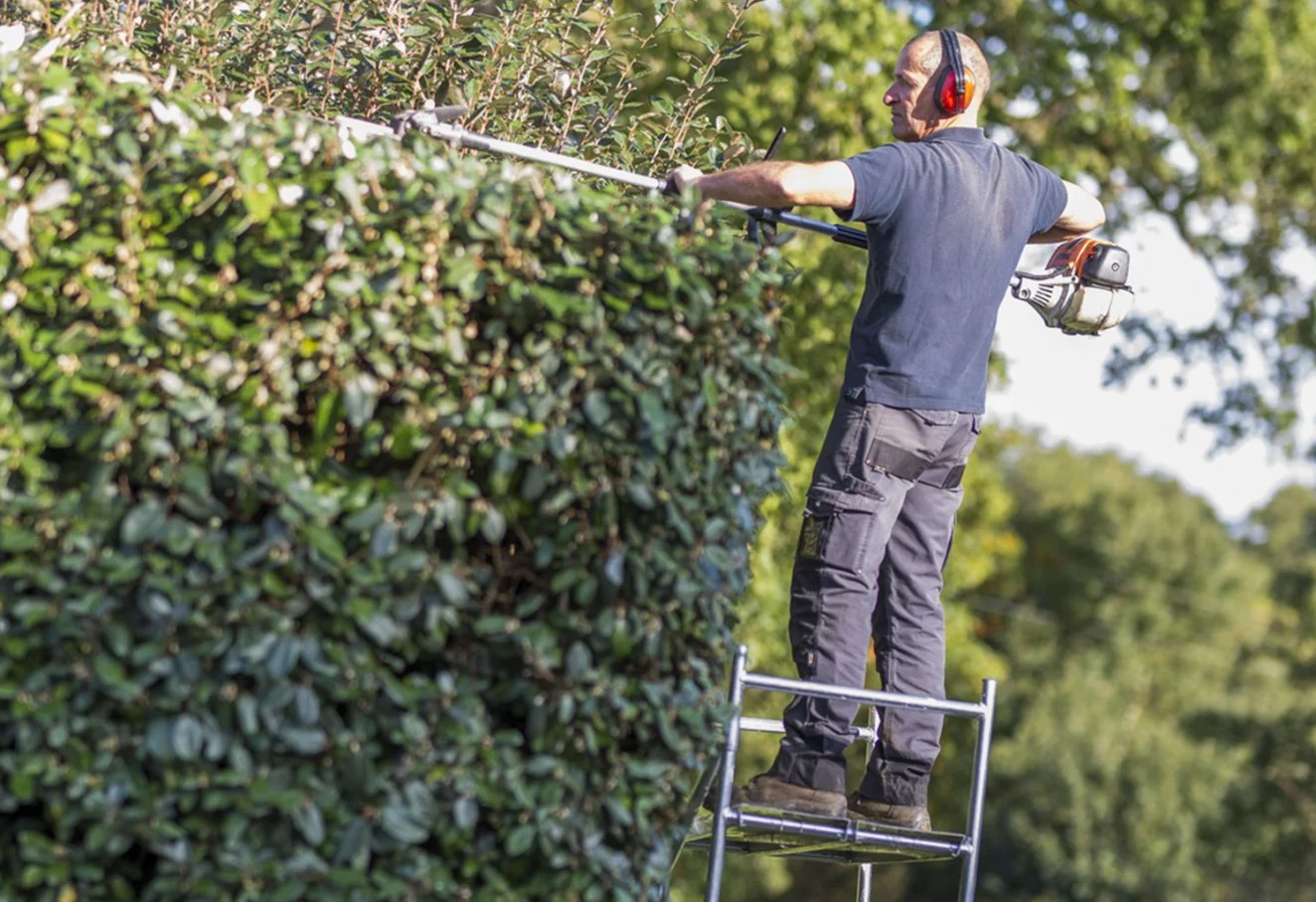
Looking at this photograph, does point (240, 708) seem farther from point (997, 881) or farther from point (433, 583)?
point (997, 881)

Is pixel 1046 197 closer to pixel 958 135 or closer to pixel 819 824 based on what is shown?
pixel 958 135

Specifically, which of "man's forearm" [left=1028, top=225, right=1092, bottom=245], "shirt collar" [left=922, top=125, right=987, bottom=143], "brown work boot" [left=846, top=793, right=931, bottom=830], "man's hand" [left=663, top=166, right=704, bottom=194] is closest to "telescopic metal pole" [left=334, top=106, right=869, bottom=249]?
"man's hand" [left=663, top=166, right=704, bottom=194]

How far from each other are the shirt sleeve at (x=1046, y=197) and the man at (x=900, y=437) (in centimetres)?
Answer: 6

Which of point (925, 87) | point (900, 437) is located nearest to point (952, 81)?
point (925, 87)

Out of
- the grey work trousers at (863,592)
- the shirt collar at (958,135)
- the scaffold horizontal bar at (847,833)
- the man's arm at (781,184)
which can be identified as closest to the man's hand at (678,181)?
the man's arm at (781,184)

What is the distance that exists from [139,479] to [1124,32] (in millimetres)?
12735

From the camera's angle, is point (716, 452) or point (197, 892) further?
point (716, 452)

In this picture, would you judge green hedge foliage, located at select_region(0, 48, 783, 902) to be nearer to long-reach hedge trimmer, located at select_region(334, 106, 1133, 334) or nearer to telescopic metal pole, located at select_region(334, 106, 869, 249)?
telescopic metal pole, located at select_region(334, 106, 869, 249)

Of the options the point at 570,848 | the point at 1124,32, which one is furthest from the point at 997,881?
the point at 570,848

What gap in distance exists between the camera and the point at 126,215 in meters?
2.82

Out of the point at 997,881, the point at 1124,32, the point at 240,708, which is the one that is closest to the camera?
the point at 240,708

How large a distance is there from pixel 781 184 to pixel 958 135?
786mm

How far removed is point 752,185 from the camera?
3.77m

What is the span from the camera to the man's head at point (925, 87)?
14.3 ft
